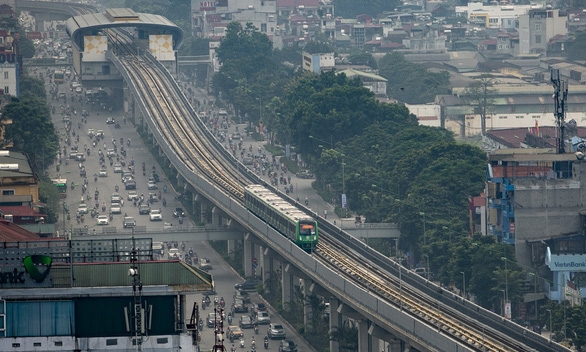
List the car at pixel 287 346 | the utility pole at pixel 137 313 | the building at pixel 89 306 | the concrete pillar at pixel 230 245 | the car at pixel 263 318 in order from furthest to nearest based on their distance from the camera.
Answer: the concrete pillar at pixel 230 245, the car at pixel 263 318, the car at pixel 287 346, the building at pixel 89 306, the utility pole at pixel 137 313

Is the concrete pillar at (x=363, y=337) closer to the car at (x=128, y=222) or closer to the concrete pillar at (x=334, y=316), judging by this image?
the concrete pillar at (x=334, y=316)

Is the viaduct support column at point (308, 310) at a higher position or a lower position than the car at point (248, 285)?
higher

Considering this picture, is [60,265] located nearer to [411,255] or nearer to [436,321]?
[436,321]

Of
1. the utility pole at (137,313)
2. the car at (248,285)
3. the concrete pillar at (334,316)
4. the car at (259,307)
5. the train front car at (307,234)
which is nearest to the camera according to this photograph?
the utility pole at (137,313)

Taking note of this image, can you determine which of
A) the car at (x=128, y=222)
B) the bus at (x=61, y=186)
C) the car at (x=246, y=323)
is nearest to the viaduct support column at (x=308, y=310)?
the car at (x=246, y=323)

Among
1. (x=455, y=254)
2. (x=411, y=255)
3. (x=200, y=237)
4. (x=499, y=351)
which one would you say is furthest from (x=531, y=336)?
(x=200, y=237)

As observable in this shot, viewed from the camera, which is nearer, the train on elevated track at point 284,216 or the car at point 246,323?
the car at point 246,323

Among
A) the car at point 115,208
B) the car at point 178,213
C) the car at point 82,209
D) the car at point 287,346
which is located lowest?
the car at point 287,346

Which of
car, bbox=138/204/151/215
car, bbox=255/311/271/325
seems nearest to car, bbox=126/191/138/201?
car, bbox=138/204/151/215
